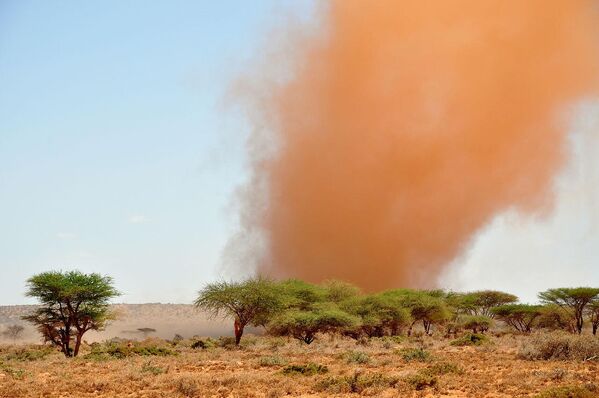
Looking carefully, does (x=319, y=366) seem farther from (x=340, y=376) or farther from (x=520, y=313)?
(x=520, y=313)

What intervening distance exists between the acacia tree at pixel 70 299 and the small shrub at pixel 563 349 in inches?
983

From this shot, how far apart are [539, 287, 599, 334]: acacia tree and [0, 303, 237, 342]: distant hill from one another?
1674 inches

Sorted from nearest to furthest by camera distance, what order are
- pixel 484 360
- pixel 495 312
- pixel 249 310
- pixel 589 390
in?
pixel 589 390
pixel 484 360
pixel 249 310
pixel 495 312

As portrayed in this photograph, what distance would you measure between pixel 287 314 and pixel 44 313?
614 inches

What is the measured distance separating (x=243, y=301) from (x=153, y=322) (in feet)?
214

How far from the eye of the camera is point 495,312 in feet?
200

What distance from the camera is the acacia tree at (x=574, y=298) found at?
5241 cm

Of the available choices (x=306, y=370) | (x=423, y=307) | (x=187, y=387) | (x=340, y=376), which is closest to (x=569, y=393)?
(x=340, y=376)

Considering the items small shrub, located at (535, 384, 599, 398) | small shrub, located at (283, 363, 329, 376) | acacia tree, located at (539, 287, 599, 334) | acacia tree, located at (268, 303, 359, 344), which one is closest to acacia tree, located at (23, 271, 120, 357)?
acacia tree, located at (268, 303, 359, 344)

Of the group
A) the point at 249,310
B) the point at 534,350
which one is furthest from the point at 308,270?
the point at 534,350

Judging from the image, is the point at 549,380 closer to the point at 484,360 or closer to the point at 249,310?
the point at 484,360

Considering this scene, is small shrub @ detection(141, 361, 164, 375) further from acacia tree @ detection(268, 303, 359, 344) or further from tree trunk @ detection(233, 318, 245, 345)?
acacia tree @ detection(268, 303, 359, 344)

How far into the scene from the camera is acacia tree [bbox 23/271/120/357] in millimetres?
37938

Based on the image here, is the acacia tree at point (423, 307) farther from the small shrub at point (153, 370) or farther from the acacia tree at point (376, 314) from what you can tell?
the small shrub at point (153, 370)
